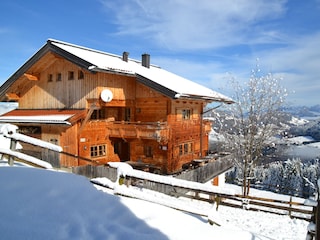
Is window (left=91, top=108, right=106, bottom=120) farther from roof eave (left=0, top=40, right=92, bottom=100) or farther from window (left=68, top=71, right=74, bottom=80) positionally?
roof eave (left=0, top=40, right=92, bottom=100)

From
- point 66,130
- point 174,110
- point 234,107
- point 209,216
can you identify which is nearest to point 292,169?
point 234,107

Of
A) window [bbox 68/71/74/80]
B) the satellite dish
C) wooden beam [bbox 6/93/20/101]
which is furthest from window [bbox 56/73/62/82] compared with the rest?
wooden beam [bbox 6/93/20/101]

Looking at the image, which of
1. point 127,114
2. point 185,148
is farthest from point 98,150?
point 185,148

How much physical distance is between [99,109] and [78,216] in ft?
55.3

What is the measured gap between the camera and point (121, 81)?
20141 mm

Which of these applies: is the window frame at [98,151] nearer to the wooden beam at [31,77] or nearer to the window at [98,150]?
the window at [98,150]

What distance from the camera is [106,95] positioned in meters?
18.4

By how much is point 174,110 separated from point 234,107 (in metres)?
6.69

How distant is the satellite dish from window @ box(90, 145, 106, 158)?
12.6 ft

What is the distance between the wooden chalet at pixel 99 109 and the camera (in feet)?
59.2

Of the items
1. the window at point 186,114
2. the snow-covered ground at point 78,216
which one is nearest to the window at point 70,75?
the window at point 186,114

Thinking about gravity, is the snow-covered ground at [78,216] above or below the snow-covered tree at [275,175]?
above

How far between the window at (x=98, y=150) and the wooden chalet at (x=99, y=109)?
0.08 m

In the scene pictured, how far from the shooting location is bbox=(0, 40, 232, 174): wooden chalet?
1803 cm
